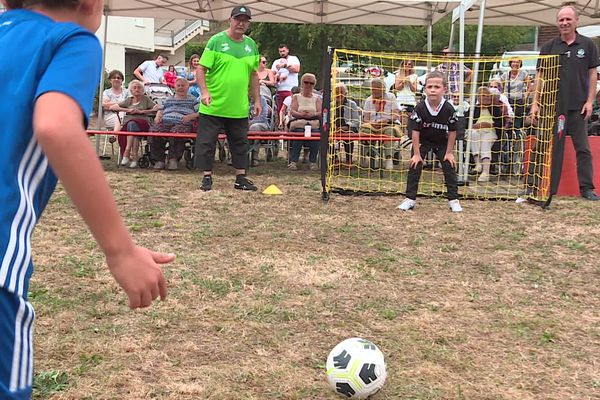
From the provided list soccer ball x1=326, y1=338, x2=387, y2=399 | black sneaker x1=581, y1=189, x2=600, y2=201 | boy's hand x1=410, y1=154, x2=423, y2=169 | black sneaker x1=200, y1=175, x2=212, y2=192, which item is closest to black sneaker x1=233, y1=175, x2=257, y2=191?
black sneaker x1=200, y1=175, x2=212, y2=192

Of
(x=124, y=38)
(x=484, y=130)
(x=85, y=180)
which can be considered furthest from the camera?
(x=124, y=38)

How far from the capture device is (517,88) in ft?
30.5

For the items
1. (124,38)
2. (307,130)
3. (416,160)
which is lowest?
(416,160)

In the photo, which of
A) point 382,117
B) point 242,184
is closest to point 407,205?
point 242,184

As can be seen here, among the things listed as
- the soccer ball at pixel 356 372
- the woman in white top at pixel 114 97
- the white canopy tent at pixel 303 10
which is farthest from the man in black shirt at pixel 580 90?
the woman in white top at pixel 114 97

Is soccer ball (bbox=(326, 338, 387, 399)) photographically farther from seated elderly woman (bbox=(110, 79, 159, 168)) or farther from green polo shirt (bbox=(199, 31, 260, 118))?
seated elderly woman (bbox=(110, 79, 159, 168))

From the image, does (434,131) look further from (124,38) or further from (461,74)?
(124,38)

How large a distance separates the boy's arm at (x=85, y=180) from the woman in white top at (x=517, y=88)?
8519 mm

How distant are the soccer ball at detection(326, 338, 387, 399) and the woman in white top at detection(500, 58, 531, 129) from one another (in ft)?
23.3

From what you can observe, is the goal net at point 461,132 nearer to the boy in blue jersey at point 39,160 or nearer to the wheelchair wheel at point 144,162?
the wheelchair wheel at point 144,162

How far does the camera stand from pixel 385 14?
10281 mm

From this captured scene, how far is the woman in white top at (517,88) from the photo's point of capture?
895cm

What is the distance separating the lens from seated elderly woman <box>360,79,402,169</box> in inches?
357

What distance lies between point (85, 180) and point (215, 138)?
229 inches
